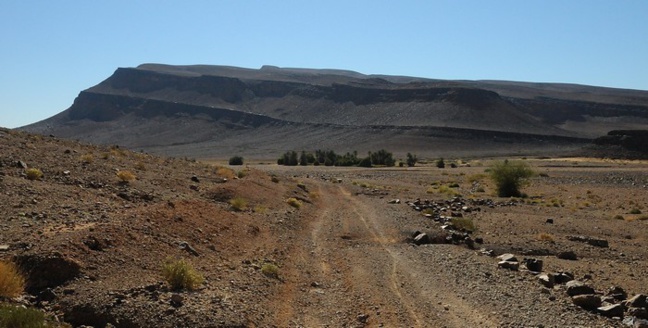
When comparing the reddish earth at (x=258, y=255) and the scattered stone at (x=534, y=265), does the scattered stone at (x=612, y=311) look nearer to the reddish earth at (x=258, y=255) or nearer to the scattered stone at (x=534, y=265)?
the reddish earth at (x=258, y=255)

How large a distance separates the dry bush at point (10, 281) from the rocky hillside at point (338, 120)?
115271mm

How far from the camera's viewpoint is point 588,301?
13133 millimetres

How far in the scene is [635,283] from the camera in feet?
54.9

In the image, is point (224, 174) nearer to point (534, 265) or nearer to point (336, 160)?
point (534, 265)

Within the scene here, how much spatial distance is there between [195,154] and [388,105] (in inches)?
2096

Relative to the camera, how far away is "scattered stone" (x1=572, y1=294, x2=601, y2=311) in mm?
13133

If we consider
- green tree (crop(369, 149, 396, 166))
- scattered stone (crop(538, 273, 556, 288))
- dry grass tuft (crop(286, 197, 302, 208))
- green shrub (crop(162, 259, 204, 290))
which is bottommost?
green tree (crop(369, 149, 396, 166))

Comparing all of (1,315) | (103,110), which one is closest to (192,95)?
(103,110)

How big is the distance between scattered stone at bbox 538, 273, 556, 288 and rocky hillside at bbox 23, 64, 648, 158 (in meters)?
109

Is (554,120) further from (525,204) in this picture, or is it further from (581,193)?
(525,204)

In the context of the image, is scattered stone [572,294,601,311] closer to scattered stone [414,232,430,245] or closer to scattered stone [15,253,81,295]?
scattered stone [414,232,430,245]

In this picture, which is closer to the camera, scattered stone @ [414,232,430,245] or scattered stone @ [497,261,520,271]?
scattered stone @ [497,261,520,271]

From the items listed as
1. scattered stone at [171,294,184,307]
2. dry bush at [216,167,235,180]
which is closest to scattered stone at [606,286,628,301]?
scattered stone at [171,294,184,307]

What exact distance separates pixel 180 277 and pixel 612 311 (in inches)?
301
